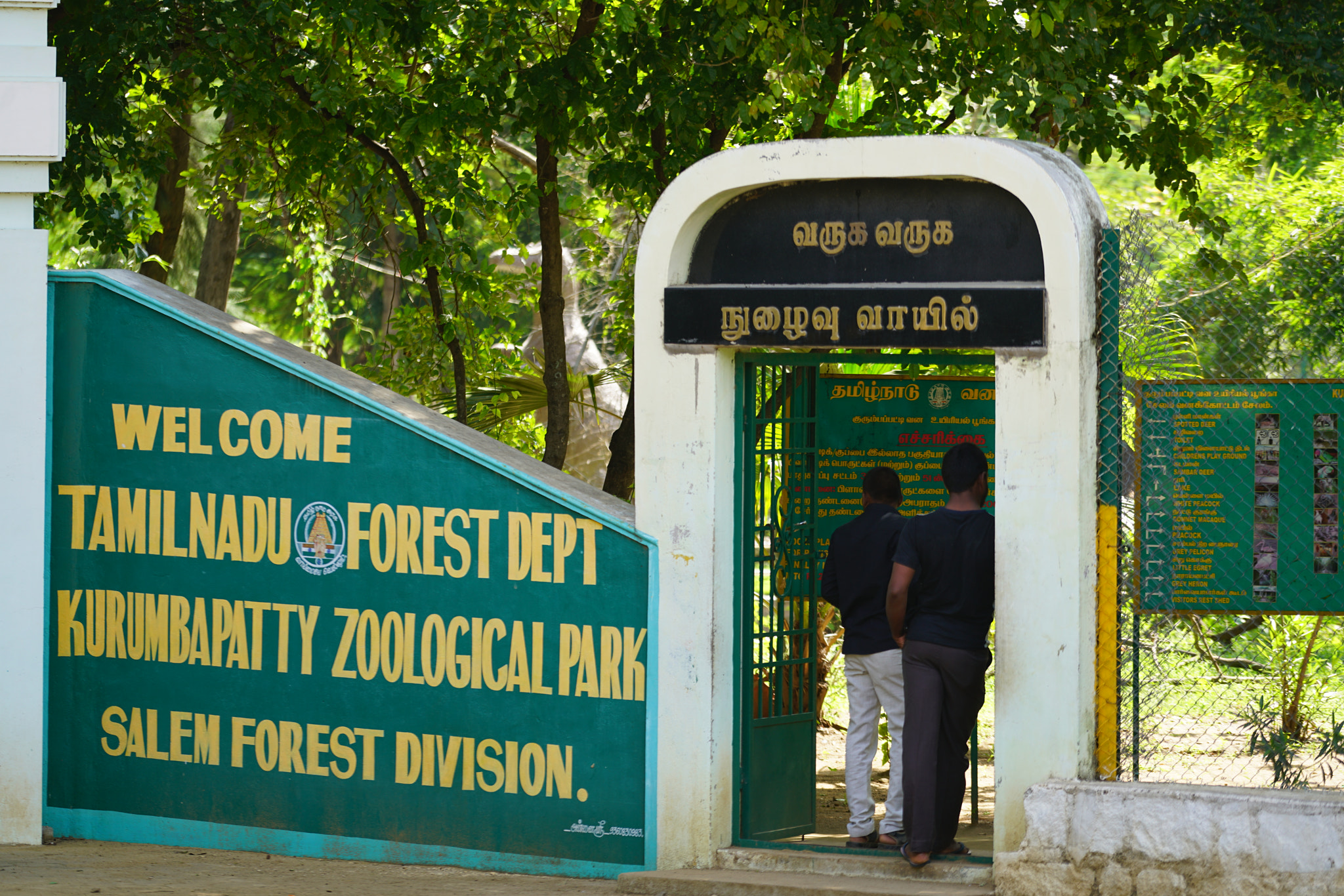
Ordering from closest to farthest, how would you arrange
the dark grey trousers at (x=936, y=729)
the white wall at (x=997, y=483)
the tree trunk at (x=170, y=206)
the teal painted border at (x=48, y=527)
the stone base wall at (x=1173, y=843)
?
the stone base wall at (x=1173, y=843), the white wall at (x=997, y=483), the dark grey trousers at (x=936, y=729), the teal painted border at (x=48, y=527), the tree trunk at (x=170, y=206)

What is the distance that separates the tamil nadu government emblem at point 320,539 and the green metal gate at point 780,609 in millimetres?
1824

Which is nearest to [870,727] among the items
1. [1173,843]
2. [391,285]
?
[1173,843]

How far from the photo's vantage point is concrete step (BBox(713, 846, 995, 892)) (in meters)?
5.62

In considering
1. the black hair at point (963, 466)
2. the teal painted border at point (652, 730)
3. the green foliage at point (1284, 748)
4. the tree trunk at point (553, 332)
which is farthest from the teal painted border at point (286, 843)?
the tree trunk at point (553, 332)

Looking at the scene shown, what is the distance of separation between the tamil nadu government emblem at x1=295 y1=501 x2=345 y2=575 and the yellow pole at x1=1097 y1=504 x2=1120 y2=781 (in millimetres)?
3265

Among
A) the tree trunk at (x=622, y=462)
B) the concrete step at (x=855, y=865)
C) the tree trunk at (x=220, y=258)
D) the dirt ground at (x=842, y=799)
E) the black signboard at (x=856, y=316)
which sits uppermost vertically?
the tree trunk at (x=220, y=258)

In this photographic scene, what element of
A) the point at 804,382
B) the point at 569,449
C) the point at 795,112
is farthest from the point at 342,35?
the point at 569,449

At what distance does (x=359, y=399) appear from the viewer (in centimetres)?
645

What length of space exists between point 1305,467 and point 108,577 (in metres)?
5.25

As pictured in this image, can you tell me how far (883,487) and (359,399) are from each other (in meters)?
2.34

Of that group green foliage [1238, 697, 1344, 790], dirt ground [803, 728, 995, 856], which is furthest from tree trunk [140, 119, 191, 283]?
green foliage [1238, 697, 1344, 790]

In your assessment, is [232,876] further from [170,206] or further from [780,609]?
[170,206]

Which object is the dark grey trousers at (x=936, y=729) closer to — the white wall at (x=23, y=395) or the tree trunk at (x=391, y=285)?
the white wall at (x=23, y=395)

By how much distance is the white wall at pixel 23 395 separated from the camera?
21.4 ft
